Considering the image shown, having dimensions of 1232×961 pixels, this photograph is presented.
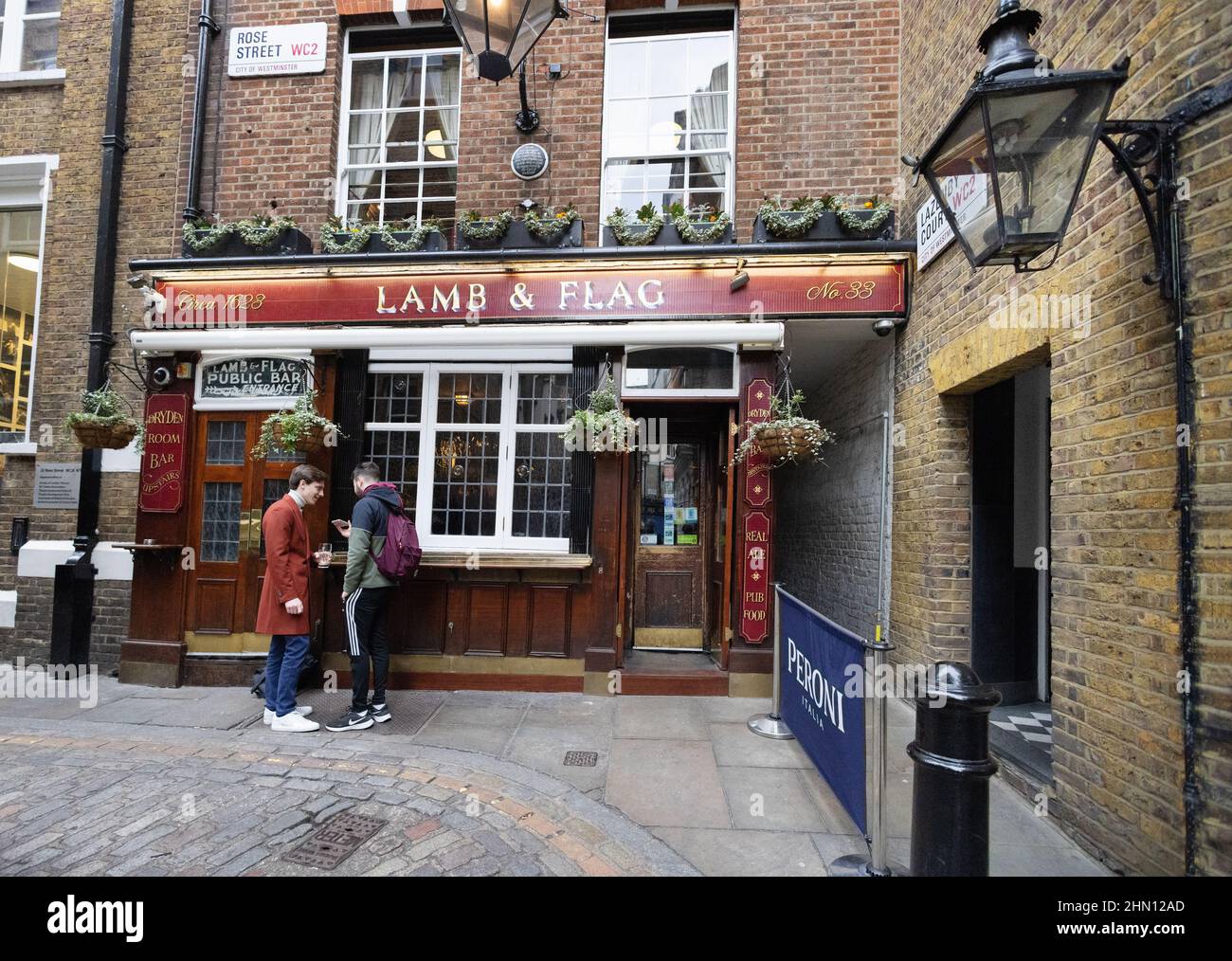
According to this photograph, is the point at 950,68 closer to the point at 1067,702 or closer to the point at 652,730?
the point at 1067,702

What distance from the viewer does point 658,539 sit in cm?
685

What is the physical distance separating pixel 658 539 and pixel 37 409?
23.1ft

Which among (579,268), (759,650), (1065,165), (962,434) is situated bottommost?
(759,650)

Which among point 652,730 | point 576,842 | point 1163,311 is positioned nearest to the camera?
point 1163,311

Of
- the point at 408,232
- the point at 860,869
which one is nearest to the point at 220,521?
the point at 408,232

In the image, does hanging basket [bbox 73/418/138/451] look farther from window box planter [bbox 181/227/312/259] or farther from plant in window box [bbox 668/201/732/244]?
plant in window box [bbox 668/201/732/244]

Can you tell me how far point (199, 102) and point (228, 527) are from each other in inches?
182

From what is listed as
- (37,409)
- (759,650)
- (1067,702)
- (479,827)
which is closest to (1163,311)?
(1067,702)

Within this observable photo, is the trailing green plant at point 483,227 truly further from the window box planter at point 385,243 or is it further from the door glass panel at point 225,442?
the door glass panel at point 225,442

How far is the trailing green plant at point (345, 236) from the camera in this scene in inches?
238

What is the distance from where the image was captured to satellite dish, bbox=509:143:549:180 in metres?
6.10

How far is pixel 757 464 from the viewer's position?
218 inches

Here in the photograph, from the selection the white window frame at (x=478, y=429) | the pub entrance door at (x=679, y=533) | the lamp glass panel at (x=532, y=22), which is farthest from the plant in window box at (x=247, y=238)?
the pub entrance door at (x=679, y=533)

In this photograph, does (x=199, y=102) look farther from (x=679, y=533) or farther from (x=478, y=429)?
(x=679, y=533)
